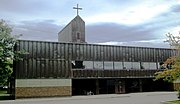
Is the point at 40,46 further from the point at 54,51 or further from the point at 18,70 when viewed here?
the point at 18,70

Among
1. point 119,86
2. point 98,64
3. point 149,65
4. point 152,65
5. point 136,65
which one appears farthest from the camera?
point 152,65

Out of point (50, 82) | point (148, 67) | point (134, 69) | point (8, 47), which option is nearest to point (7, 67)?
point (8, 47)

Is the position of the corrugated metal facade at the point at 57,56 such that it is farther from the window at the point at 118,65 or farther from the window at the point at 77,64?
the window at the point at 118,65

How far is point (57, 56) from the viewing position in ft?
102

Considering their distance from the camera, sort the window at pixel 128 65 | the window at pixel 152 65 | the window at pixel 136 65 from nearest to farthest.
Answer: the window at pixel 128 65, the window at pixel 136 65, the window at pixel 152 65

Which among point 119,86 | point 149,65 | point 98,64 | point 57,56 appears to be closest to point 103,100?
point 57,56

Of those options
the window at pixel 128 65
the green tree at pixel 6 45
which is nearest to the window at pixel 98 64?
the window at pixel 128 65

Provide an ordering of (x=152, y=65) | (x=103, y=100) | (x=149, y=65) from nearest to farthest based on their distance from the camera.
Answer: (x=103, y=100) < (x=149, y=65) < (x=152, y=65)

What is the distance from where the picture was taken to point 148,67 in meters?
37.5

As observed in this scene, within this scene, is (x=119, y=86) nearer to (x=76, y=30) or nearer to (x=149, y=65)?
(x=149, y=65)

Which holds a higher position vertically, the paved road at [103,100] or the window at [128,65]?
the window at [128,65]

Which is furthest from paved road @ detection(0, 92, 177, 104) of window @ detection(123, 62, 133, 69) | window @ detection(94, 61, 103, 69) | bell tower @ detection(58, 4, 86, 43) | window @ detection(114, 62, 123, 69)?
bell tower @ detection(58, 4, 86, 43)

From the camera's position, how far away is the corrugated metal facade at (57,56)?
1163 inches

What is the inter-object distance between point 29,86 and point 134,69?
47.6 feet
